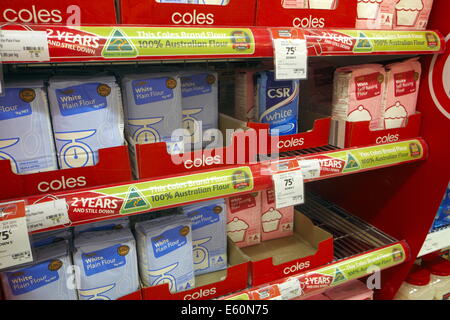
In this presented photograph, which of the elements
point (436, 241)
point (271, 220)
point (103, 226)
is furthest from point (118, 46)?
point (436, 241)

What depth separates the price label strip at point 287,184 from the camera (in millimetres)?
1049

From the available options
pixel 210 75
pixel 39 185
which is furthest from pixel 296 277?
pixel 39 185

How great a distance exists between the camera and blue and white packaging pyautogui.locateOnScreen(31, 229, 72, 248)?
3.29 feet

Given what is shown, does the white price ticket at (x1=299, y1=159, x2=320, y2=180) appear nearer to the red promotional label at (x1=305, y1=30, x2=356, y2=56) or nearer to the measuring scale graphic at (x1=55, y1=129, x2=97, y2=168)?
the red promotional label at (x1=305, y1=30, x2=356, y2=56)

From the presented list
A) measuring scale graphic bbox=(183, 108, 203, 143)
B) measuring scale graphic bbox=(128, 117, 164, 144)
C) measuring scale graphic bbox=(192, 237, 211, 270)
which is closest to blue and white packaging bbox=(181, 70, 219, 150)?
measuring scale graphic bbox=(183, 108, 203, 143)

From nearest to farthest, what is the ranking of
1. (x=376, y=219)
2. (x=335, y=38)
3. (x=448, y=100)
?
(x=335, y=38)
(x=448, y=100)
(x=376, y=219)

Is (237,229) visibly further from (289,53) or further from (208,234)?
(289,53)

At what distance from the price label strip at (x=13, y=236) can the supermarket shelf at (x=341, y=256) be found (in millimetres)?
630

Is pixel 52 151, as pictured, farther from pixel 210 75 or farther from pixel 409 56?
pixel 409 56

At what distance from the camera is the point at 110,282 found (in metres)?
1.03

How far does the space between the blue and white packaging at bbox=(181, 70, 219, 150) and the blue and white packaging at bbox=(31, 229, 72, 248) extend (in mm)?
455

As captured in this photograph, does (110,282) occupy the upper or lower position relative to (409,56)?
lower

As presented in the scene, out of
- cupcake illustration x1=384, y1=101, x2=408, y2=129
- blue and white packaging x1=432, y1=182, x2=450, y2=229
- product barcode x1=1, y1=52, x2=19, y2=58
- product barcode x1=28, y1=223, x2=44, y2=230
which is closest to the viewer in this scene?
product barcode x1=1, y1=52, x2=19, y2=58

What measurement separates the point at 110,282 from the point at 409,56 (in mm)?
1297
